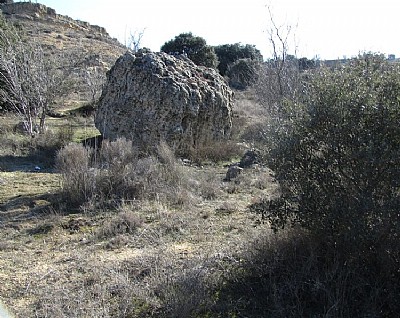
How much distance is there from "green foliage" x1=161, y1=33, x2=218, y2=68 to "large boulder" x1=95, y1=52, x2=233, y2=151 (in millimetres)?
16568

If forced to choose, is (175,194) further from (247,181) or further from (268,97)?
(268,97)

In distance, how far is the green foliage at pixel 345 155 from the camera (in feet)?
Result: 10.9

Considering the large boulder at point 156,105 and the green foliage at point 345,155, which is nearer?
the green foliage at point 345,155

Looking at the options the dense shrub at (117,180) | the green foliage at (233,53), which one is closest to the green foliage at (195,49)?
the green foliage at (233,53)

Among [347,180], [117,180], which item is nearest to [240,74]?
[117,180]

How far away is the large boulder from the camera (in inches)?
397

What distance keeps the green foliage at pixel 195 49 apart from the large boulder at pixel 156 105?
16.6 metres

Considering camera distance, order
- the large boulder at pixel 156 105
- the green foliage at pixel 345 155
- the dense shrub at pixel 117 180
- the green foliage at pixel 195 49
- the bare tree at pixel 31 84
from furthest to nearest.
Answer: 1. the green foliage at pixel 195 49
2. the bare tree at pixel 31 84
3. the large boulder at pixel 156 105
4. the dense shrub at pixel 117 180
5. the green foliage at pixel 345 155

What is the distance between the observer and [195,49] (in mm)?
27938

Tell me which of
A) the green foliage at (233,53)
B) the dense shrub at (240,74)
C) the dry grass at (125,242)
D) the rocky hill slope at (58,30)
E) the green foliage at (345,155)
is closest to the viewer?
the green foliage at (345,155)

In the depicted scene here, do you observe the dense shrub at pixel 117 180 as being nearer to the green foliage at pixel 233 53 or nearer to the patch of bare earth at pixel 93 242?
the patch of bare earth at pixel 93 242

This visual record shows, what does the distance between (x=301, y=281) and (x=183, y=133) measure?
687cm

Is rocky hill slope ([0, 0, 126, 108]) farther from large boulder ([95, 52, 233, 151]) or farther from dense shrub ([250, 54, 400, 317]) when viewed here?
dense shrub ([250, 54, 400, 317])

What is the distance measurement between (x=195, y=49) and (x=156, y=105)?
1860 centimetres
